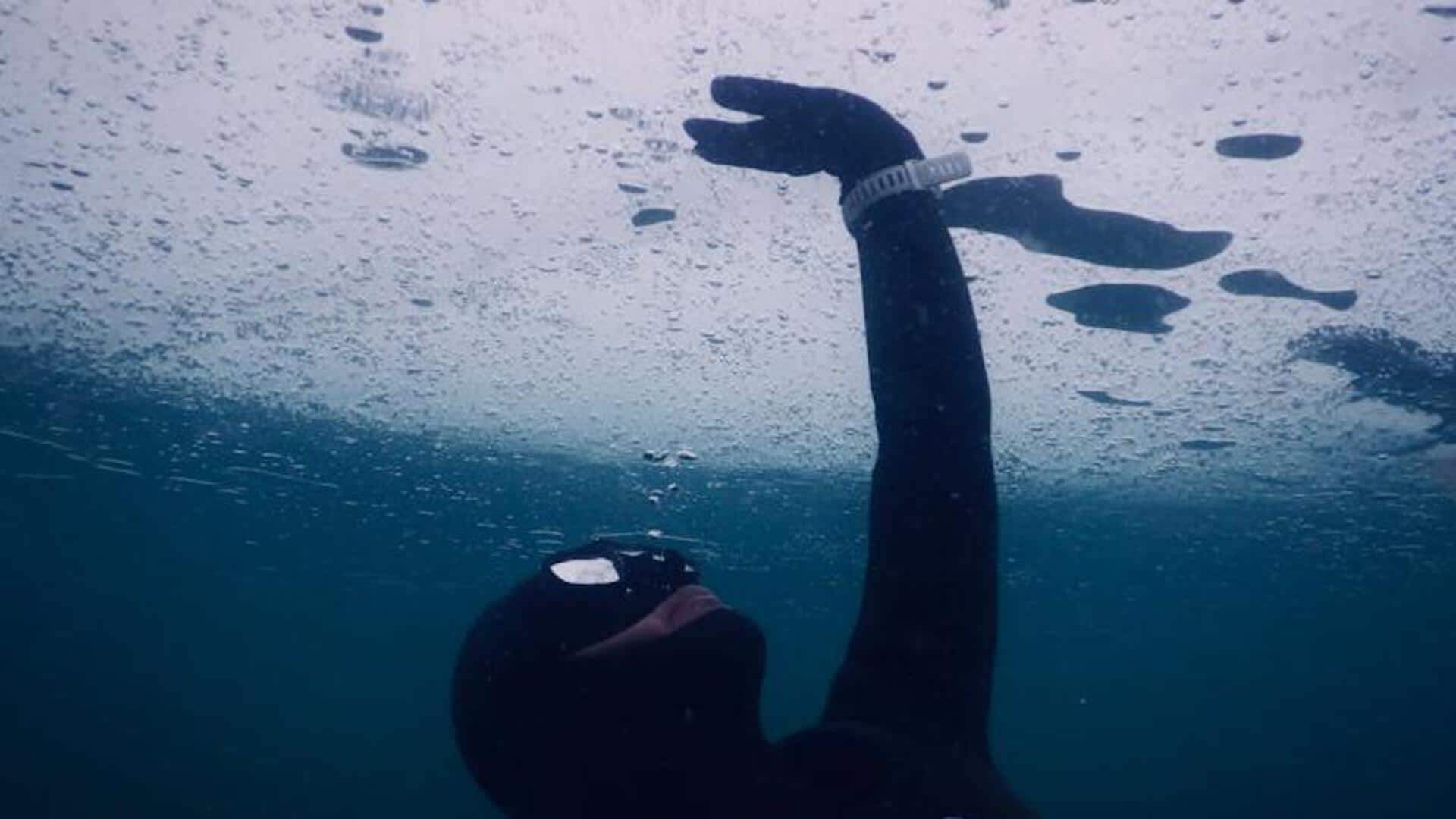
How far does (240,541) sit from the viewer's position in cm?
3247

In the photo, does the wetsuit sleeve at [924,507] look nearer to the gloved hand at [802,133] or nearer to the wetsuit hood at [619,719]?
the gloved hand at [802,133]

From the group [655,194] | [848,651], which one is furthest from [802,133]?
[655,194]

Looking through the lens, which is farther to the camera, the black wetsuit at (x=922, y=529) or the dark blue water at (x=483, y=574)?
the dark blue water at (x=483, y=574)

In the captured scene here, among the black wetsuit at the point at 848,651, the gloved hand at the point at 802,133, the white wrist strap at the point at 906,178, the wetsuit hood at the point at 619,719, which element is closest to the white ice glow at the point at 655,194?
the gloved hand at the point at 802,133

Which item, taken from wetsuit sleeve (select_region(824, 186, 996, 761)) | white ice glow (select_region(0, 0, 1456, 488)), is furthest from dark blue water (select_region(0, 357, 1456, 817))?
wetsuit sleeve (select_region(824, 186, 996, 761))

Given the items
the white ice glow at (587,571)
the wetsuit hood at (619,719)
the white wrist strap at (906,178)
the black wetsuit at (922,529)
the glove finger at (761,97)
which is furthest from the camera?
the white wrist strap at (906,178)

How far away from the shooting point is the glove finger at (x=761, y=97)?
299cm

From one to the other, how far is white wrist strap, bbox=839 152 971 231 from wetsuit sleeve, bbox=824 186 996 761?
38 millimetres

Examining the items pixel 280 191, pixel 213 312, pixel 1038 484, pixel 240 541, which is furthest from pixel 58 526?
pixel 1038 484

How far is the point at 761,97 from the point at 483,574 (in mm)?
33792

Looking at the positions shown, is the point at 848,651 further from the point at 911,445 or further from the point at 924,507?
the point at 911,445

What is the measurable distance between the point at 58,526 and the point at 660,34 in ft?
122

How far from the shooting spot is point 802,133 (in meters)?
3.14

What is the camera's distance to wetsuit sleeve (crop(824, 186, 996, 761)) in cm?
280
